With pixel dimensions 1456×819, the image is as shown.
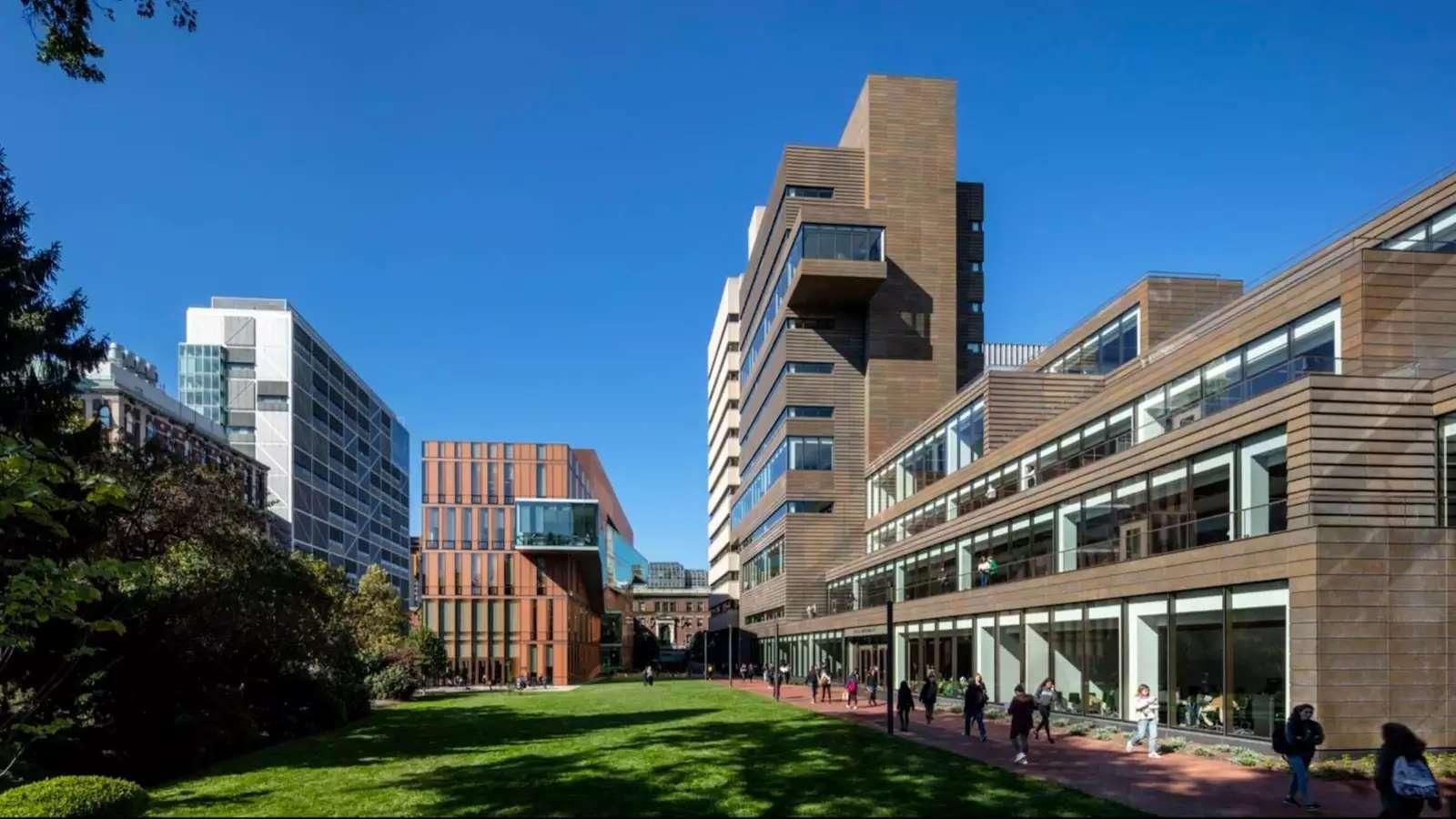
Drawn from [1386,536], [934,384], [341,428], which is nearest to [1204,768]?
[1386,536]

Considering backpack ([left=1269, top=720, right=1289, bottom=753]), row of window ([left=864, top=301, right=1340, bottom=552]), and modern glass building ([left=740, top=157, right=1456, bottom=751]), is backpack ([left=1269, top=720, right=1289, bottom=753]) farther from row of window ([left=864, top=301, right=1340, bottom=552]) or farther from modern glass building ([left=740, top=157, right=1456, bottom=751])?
row of window ([left=864, top=301, right=1340, bottom=552])

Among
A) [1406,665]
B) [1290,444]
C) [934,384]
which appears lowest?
[1406,665]

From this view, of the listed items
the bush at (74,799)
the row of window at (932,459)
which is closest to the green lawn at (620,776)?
the bush at (74,799)

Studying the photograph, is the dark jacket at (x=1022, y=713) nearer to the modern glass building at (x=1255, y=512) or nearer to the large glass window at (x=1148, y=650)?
the modern glass building at (x=1255, y=512)

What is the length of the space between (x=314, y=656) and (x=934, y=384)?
1601 inches

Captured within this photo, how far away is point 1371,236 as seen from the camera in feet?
80.4

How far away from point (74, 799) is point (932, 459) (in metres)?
38.6

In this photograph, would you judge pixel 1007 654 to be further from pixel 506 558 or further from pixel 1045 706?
pixel 506 558

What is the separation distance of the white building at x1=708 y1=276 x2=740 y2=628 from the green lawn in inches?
2619

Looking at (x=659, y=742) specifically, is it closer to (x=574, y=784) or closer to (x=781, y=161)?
(x=574, y=784)

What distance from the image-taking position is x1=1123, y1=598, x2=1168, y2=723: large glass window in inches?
956

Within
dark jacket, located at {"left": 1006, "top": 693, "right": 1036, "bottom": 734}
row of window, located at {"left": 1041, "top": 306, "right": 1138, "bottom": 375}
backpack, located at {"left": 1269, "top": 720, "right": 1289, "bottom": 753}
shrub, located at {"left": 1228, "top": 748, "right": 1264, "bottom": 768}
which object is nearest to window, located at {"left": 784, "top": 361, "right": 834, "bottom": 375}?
row of window, located at {"left": 1041, "top": 306, "right": 1138, "bottom": 375}

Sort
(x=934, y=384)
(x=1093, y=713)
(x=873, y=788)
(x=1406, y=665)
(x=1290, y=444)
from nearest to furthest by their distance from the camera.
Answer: (x=873, y=788)
(x=1406, y=665)
(x=1290, y=444)
(x=1093, y=713)
(x=934, y=384)

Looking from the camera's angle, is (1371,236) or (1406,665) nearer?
(1406,665)
